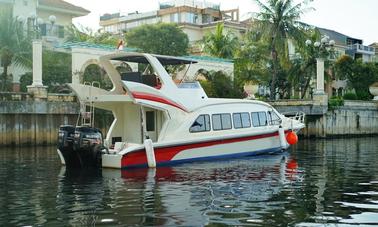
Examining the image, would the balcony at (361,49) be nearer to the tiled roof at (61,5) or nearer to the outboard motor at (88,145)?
the tiled roof at (61,5)

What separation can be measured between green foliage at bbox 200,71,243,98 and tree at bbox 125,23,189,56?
11879 mm

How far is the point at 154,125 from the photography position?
23078mm

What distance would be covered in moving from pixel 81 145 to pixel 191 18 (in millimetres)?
62552

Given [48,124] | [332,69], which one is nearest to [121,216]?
[48,124]

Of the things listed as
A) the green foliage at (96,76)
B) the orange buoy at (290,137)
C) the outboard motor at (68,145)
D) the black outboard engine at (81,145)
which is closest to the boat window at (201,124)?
the black outboard engine at (81,145)

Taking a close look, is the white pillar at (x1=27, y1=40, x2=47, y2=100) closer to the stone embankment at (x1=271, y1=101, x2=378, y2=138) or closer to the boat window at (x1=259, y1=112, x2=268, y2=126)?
the boat window at (x1=259, y1=112, x2=268, y2=126)

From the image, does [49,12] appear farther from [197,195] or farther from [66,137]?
[197,195]

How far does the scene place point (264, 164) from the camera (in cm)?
2292

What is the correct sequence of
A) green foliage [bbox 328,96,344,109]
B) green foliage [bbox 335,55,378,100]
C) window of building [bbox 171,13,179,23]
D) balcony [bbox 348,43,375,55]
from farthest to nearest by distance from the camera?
1. balcony [bbox 348,43,375,55]
2. window of building [bbox 171,13,179,23]
3. green foliage [bbox 335,55,378,100]
4. green foliage [bbox 328,96,344,109]

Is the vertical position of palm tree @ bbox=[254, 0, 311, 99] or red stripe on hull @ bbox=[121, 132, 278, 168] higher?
palm tree @ bbox=[254, 0, 311, 99]

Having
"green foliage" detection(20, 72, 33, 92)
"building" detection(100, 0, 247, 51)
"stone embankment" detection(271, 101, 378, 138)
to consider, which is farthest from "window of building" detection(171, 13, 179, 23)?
"green foliage" detection(20, 72, 33, 92)

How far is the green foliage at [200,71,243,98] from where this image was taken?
A: 4488 centimetres

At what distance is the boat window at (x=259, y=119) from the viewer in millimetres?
25781

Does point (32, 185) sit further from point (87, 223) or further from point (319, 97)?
point (319, 97)
